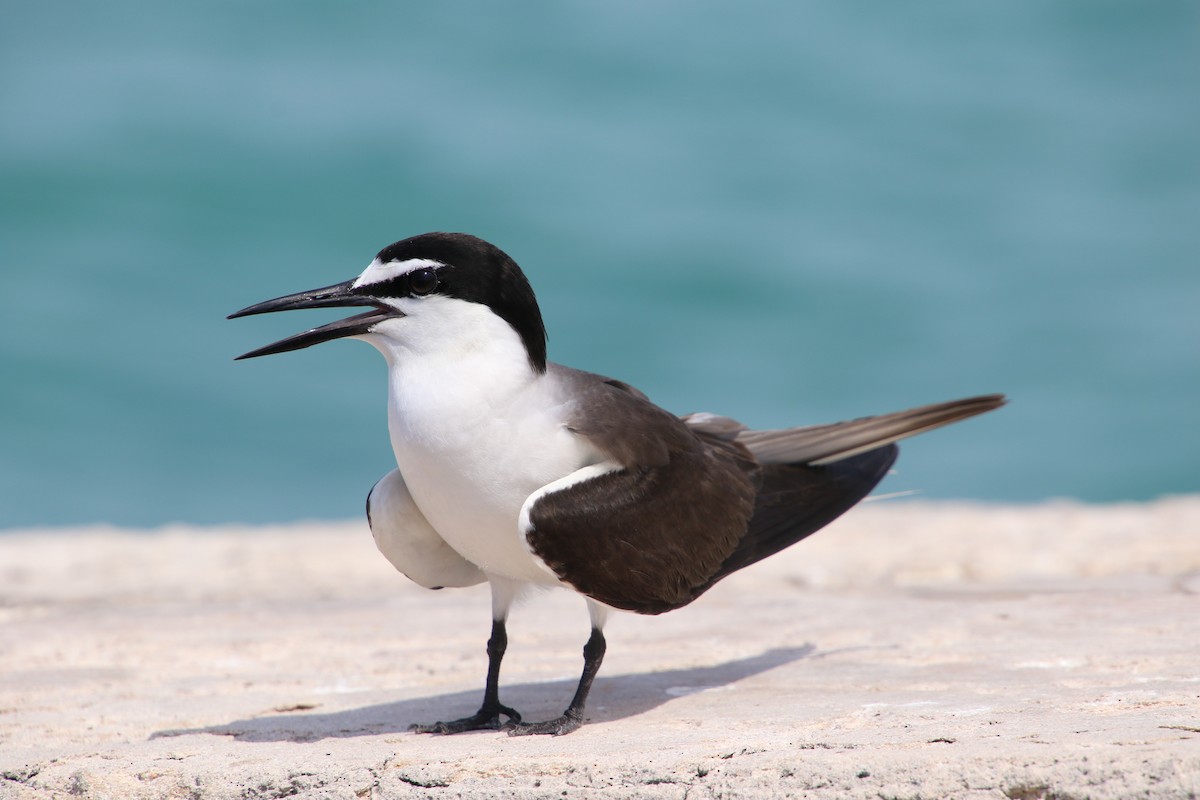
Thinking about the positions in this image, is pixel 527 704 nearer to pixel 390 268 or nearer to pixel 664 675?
pixel 664 675

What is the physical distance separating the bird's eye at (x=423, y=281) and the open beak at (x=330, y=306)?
90 millimetres

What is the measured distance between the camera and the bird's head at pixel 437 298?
3.74 metres

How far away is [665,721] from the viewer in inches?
148

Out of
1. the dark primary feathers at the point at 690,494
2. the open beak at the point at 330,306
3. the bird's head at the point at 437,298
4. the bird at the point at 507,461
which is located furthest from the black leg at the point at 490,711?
the open beak at the point at 330,306

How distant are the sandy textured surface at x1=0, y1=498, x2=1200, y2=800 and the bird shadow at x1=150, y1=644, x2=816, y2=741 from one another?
0.02m

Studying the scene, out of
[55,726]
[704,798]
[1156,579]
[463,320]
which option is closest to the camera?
[704,798]

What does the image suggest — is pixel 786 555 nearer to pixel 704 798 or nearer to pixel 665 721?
pixel 665 721

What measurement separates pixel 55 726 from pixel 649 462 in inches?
79.9

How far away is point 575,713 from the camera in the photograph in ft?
12.6

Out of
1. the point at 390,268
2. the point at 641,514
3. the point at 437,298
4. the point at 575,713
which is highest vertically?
the point at 390,268

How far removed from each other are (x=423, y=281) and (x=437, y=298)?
2.5 inches

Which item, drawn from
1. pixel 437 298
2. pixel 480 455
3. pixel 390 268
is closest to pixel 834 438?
pixel 480 455

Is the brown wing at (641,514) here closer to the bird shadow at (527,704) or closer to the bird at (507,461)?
the bird at (507,461)

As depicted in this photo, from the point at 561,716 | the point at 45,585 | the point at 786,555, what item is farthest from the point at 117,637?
the point at 786,555
